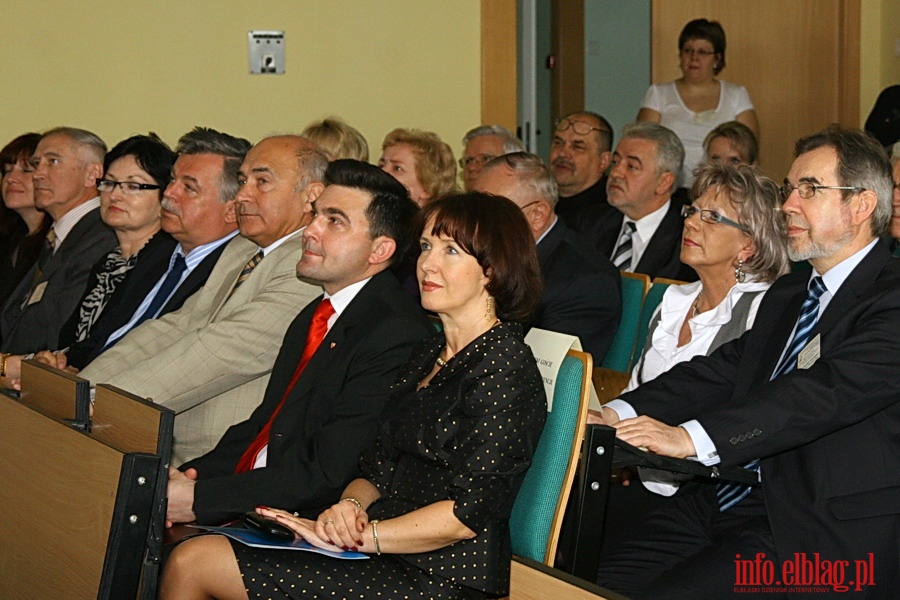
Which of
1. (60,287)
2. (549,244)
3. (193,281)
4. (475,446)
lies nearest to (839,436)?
(475,446)

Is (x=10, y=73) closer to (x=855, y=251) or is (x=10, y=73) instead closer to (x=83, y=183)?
(x=83, y=183)

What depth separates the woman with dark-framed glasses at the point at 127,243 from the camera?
13.2 ft

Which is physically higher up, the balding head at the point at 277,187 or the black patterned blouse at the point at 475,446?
the balding head at the point at 277,187

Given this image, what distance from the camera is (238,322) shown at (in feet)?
10.3

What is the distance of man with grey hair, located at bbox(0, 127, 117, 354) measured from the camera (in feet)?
14.6

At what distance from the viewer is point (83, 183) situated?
4895mm

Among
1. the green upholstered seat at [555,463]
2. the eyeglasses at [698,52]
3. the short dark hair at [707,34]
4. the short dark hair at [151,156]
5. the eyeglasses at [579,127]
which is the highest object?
the short dark hair at [707,34]

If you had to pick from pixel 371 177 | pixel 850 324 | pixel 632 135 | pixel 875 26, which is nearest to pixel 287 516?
pixel 371 177

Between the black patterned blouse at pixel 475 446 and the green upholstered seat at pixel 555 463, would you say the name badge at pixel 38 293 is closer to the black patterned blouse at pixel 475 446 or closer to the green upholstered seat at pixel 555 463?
the black patterned blouse at pixel 475 446

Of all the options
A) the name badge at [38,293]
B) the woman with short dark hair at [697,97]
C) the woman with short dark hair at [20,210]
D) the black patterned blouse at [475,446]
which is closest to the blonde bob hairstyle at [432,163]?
the name badge at [38,293]

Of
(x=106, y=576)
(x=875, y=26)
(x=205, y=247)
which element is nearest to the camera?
(x=106, y=576)

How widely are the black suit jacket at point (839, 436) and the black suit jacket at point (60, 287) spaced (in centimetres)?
296

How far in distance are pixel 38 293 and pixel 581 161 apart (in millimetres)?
2810

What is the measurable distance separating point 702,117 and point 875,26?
1718 mm
